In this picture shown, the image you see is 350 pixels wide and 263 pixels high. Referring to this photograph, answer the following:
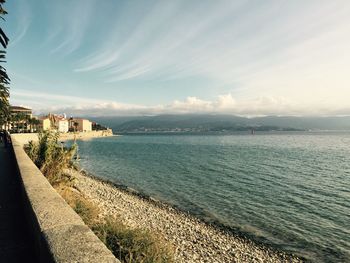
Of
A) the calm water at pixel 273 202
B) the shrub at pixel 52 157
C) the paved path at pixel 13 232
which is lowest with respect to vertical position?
the calm water at pixel 273 202

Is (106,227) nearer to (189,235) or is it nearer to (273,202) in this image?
(189,235)

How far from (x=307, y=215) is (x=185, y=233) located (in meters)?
11.3

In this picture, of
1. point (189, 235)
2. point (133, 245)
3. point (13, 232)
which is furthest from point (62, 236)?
point (189, 235)

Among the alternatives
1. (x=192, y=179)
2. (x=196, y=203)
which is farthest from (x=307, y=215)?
(x=192, y=179)

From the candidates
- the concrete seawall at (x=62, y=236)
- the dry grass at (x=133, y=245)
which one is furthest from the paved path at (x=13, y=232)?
the dry grass at (x=133, y=245)

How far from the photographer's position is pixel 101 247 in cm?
417

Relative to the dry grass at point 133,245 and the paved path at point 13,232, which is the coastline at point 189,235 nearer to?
the dry grass at point 133,245

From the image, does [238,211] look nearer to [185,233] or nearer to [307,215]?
[307,215]

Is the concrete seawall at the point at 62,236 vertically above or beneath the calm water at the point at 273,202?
above

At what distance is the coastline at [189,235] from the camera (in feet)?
46.5

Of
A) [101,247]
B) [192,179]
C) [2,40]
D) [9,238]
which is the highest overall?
[2,40]

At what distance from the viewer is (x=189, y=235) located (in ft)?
54.7

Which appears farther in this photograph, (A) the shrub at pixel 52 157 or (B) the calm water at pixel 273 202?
(B) the calm water at pixel 273 202

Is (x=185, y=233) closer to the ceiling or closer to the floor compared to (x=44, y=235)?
closer to the floor
